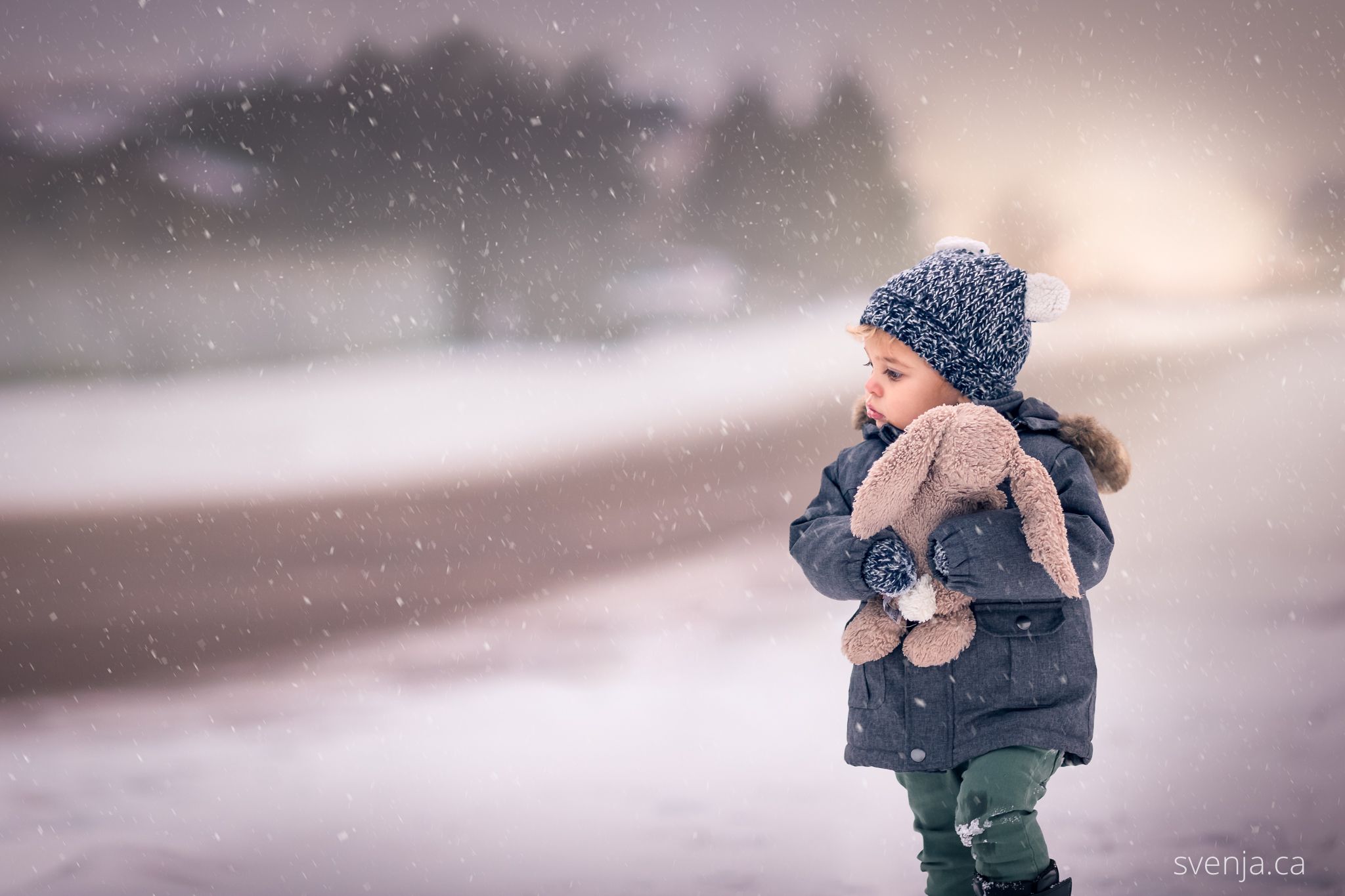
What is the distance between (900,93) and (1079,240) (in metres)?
0.42

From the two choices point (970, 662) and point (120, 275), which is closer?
point (970, 662)

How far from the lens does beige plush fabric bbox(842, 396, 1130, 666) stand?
3.78 ft

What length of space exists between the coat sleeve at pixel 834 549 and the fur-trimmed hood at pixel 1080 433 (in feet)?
0.39

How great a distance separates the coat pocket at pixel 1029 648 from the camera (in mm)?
1230

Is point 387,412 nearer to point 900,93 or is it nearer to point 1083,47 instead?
point 900,93

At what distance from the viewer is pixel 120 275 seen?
207 centimetres

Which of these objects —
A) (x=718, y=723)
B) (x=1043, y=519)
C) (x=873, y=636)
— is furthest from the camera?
(x=718, y=723)

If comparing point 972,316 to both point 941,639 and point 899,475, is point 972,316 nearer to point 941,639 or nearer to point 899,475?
point 899,475

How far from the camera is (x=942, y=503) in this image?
1218mm

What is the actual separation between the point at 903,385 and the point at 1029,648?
0.32 meters

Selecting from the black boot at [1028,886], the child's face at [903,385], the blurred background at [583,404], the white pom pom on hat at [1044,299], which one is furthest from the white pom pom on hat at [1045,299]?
the blurred background at [583,404]

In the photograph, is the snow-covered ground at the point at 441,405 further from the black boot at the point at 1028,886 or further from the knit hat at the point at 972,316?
the black boot at the point at 1028,886

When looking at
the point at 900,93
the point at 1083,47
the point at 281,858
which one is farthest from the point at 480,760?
the point at 1083,47

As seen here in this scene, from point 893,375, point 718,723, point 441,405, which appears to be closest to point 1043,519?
point 893,375
